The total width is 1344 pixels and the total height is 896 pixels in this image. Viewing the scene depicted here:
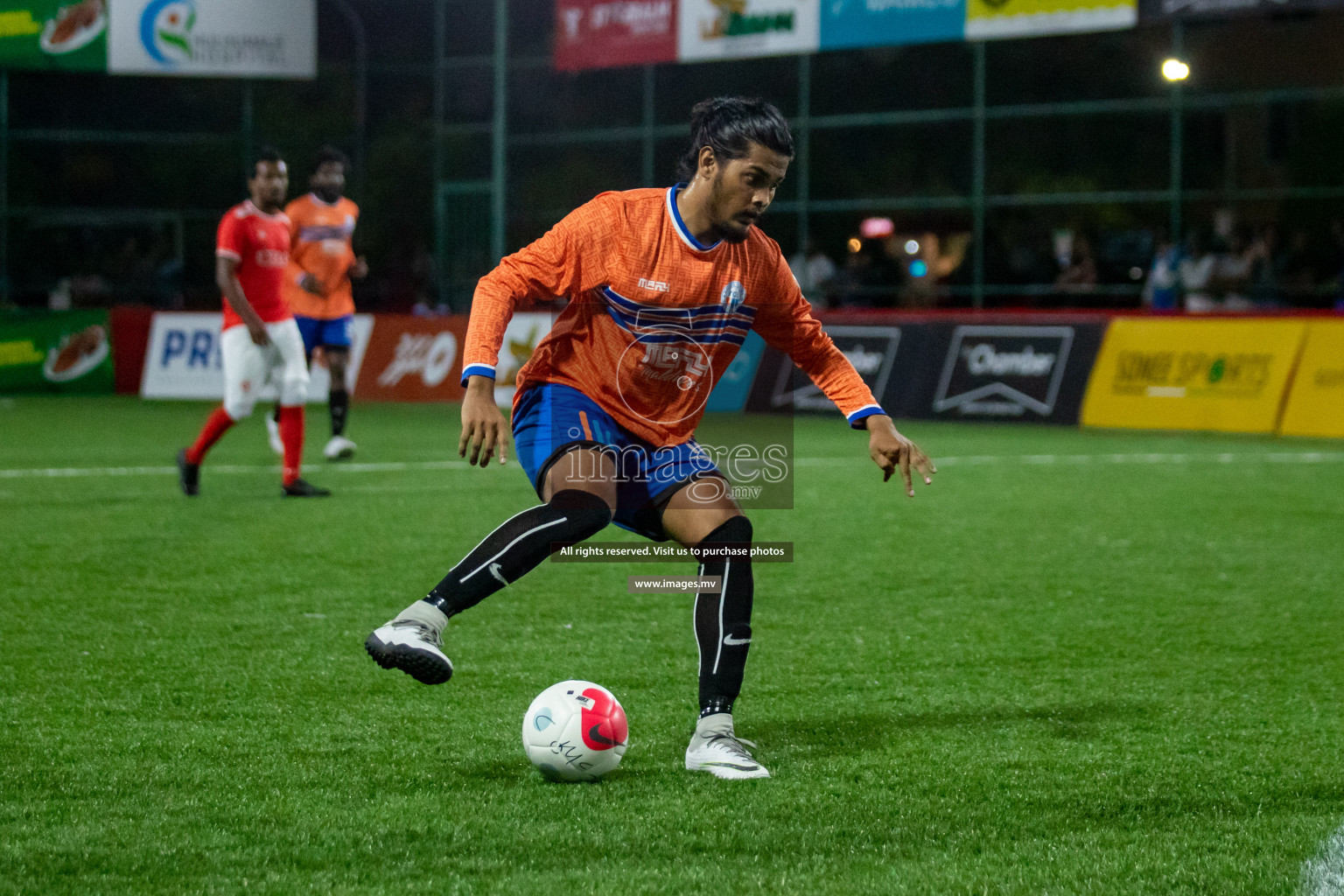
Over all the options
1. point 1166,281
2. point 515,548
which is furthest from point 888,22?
point 515,548

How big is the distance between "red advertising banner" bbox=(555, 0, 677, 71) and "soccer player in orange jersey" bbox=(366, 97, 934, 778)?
61.3 ft

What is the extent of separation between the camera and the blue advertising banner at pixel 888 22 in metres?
20.0

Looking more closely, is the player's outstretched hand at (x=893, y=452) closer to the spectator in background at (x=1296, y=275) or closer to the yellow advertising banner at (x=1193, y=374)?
the yellow advertising banner at (x=1193, y=374)

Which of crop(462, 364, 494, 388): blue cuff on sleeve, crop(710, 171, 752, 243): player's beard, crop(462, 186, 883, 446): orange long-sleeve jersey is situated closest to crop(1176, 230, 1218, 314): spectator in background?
crop(462, 186, 883, 446): orange long-sleeve jersey

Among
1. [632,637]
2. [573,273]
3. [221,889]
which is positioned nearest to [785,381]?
[632,637]

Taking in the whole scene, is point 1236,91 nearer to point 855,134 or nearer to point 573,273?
point 855,134

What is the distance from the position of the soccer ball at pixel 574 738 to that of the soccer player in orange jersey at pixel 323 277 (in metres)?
8.10

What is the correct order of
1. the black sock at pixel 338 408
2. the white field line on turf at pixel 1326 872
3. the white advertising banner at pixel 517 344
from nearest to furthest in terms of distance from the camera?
the white field line on turf at pixel 1326 872 → the black sock at pixel 338 408 → the white advertising banner at pixel 517 344

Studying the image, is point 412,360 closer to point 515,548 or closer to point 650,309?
point 650,309

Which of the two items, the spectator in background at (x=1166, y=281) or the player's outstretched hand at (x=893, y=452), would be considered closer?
the player's outstretched hand at (x=893, y=452)

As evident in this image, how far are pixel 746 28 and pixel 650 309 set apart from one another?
60.2 ft

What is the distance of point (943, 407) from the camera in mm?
17078

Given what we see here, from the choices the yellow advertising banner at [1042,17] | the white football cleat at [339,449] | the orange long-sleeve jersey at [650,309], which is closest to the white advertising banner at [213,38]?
the yellow advertising banner at [1042,17]

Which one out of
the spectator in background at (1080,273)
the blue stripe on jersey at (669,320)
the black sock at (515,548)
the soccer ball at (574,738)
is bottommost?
the soccer ball at (574,738)
